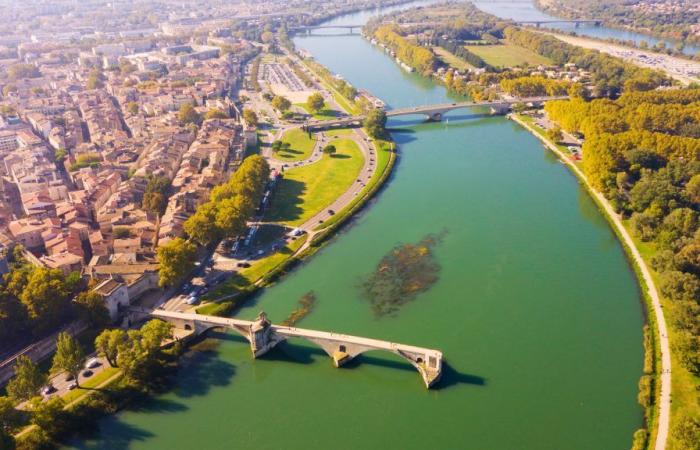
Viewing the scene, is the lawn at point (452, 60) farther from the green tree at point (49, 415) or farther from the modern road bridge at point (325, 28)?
the green tree at point (49, 415)

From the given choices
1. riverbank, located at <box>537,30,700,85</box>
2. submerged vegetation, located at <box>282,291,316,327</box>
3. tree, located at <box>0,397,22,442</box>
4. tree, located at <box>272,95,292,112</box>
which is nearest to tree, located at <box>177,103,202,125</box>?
tree, located at <box>272,95,292,112</box>

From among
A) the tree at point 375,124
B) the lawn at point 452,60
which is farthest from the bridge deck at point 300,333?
the lawn at point 452,60

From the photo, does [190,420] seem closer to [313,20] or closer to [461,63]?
[461,63]

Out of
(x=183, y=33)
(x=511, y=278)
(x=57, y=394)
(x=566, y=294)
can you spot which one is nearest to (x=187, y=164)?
(x=57, y=394)

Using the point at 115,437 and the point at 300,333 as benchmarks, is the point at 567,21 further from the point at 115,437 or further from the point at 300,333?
the point at 115,437

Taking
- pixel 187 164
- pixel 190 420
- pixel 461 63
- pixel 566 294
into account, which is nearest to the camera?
pixel 190 420

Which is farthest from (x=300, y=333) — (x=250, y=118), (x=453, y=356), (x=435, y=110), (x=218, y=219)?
(x=435, y=110)
